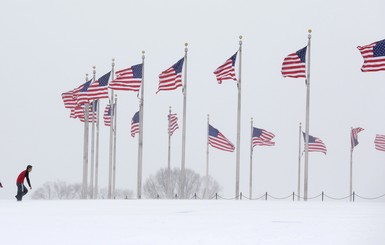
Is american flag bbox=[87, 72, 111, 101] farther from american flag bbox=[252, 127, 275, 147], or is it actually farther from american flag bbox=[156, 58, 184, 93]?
american flag bbox=[252, 127, 275, 147]

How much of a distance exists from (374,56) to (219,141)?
15.0 metres

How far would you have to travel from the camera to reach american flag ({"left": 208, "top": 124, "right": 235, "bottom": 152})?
49.9m

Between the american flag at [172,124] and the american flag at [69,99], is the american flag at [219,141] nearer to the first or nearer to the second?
the american flag at [172,124]

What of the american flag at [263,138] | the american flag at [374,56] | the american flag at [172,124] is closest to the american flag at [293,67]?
the american flag at [374,56]

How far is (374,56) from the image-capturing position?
37219mm

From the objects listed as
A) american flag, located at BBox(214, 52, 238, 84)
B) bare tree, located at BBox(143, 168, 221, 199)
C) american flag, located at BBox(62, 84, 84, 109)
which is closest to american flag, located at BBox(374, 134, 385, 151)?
american flag, located at BBox(214, 52, 238, 84)
